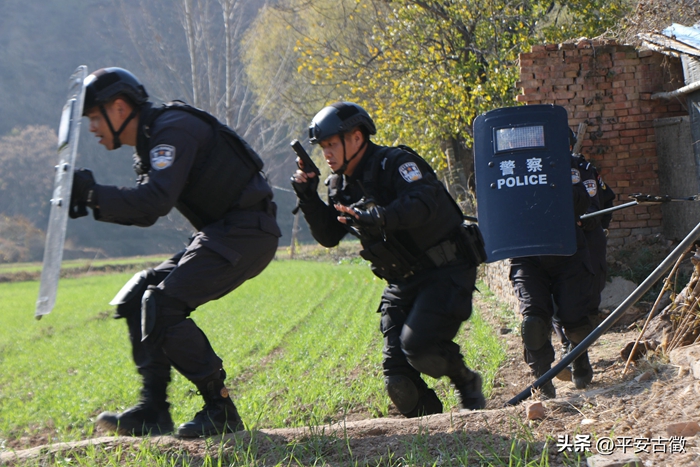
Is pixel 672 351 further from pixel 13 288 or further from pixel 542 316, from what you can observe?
pixel 13 288

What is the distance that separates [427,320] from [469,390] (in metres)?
0.60

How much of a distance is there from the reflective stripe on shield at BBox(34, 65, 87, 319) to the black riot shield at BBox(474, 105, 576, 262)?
340 centimetres

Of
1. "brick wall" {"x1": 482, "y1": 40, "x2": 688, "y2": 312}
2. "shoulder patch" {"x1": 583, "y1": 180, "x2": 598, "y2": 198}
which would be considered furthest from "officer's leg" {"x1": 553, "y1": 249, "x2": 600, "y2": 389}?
"brick wall" {"x1": 482, "y1": 40, "x2": 688, "y2": 312}

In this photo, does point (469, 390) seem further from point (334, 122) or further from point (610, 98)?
point (610, 98)

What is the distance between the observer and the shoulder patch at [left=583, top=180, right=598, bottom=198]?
5.72 meters

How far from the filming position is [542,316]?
5.14 meters

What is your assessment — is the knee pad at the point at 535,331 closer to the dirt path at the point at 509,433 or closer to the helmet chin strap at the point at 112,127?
the dirt path at the point at 509,433

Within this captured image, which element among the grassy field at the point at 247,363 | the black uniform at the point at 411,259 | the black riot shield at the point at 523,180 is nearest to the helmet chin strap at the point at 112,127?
the black uniform at the point at 411,259

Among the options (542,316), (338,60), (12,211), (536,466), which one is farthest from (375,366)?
(12,211)

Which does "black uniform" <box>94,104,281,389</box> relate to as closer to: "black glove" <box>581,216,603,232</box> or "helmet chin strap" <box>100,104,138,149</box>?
"helmet chin strap" <box>100,104,138,149</box>

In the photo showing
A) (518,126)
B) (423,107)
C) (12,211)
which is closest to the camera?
(518,126)

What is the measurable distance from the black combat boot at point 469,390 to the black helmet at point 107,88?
2.32 m

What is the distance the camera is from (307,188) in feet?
13.8

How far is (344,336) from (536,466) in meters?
7.26
